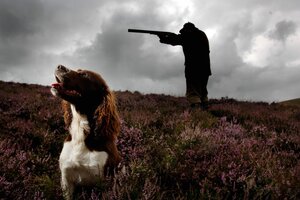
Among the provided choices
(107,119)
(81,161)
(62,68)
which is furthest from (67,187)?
(62,68)

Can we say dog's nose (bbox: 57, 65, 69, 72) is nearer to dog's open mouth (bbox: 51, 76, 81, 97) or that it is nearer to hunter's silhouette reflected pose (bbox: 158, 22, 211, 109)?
dog's open mouth (bbox: 51, 76, 81, 97)

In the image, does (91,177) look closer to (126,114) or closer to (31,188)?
(31,188)

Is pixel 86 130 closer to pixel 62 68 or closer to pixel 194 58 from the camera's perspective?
pixel 62 68

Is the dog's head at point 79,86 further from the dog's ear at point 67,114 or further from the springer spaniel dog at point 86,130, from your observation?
the dog's ear at point 67,114

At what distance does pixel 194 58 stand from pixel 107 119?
770 centimetres

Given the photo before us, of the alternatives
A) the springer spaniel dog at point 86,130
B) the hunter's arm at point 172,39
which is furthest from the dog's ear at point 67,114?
the hunter's arm at point 172,39

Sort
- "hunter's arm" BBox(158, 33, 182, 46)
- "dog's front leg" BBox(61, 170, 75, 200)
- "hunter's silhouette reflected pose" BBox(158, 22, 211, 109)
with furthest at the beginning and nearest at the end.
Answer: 1. "hunter's arm" BBox(158, 33, 182, 46)
2. "hunter's silhouette reflected pose" BBox(158, 22, 211, 109)
3. "dog's front leg" BBox(61, 170, 75, 200)

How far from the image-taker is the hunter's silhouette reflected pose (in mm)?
11383

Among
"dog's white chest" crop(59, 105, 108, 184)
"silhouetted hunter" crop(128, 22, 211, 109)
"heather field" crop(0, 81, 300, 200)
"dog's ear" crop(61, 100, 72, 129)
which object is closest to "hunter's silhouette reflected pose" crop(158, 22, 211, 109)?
"silhouetted hunter" crop(128, 22, 211, 109)

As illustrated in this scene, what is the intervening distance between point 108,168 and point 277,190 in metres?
1.59

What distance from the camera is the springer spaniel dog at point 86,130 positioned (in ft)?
12.6

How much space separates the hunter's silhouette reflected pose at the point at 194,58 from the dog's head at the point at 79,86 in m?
7.24

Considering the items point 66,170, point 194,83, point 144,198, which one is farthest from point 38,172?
point 194,83

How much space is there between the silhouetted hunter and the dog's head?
7254 millimetres
